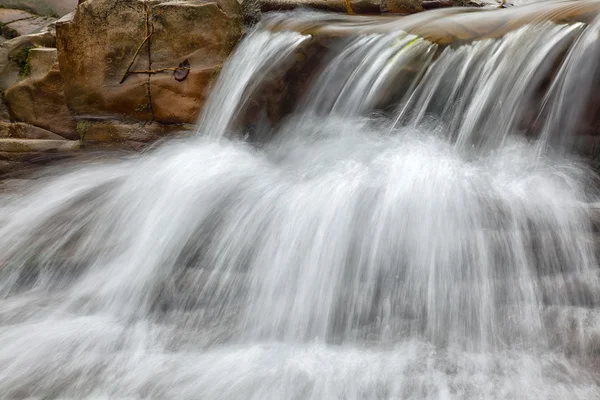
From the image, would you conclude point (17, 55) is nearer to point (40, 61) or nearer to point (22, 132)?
point (40, 61)

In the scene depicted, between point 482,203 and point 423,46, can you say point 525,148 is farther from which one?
point 423,46

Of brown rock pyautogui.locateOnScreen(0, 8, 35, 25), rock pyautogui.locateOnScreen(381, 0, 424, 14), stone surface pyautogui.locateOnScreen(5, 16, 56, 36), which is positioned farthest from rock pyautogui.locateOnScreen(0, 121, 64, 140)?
rock pyautogui.locateOnScreen(381, 0, 424, 14)

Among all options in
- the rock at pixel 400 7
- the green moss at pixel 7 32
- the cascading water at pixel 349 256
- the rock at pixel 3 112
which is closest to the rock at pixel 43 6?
the green moss at pixel 7 32

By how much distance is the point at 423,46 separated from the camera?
4.44 m

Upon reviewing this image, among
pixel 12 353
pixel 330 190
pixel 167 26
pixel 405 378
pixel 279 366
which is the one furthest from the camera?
pixel 167 26

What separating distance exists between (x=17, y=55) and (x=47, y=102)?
1.40 metres

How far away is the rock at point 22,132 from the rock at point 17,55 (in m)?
0.71

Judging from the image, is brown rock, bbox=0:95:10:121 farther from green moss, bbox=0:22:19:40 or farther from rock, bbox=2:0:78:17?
rock, bbox=2:0:78:17

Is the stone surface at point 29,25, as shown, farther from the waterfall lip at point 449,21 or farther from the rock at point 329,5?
the waterfall lip at point 449,21

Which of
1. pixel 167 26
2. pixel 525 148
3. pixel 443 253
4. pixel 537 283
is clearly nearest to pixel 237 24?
pixel 167 26

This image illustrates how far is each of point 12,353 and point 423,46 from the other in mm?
3700

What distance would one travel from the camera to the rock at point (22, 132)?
20.2ft

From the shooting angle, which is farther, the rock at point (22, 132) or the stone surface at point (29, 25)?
the stone surface at point (29, 25)

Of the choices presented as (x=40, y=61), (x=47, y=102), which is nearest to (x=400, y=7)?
(x=47, y=102)
